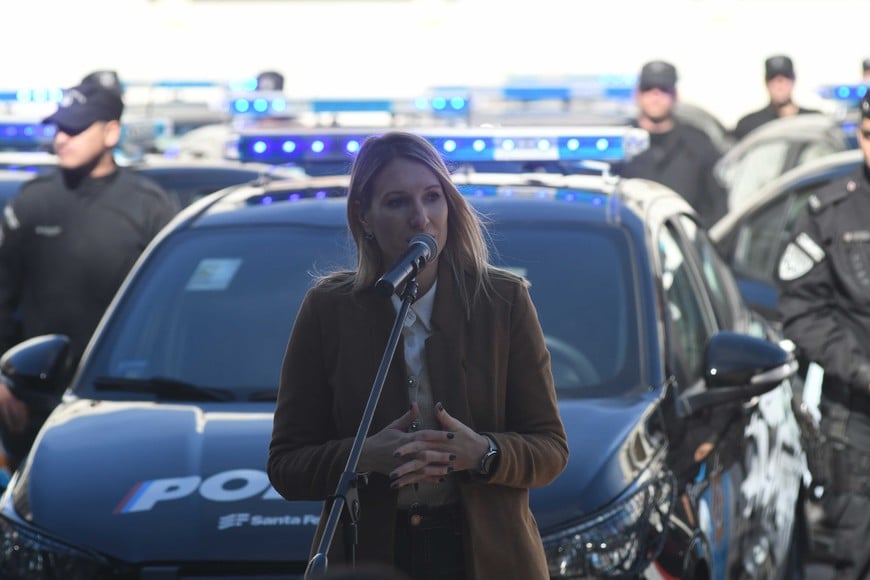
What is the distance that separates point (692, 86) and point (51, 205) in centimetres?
3184

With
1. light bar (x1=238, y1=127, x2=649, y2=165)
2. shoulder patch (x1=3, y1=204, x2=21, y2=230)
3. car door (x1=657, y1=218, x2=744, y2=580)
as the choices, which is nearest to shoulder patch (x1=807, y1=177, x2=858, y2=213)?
car door (x1=657, y1=218, x2=744, y2=580)

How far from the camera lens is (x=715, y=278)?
6352mm

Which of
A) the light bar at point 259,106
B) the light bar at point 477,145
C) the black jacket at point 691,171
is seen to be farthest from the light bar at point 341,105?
the black jacket at point 691,171

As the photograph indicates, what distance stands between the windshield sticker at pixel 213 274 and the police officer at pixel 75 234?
4.06 ft

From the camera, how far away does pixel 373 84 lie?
39094mm

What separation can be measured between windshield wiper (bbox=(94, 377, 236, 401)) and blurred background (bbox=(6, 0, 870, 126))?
3226cm

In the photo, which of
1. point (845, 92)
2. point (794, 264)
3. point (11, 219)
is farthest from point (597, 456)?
point (845, 92)

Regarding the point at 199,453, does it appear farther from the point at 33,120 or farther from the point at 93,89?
the point at 33,120

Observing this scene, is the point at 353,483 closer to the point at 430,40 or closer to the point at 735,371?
the point at 735,371

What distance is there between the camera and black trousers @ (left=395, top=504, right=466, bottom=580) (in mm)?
3389

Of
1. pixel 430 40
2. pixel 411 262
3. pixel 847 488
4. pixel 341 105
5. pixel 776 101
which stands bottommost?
pixel 430 40

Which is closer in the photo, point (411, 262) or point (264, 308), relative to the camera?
point (411, 262)

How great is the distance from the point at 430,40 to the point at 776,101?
25423 millimetres

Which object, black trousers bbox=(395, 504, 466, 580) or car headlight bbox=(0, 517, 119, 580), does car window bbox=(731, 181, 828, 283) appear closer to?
car headlight bbox=(0, 517, 119, 580)
